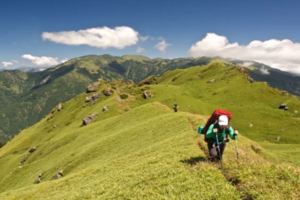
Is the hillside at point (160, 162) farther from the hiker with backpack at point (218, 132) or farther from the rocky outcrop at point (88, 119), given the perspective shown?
the rocky outcrop at point (88, 119)

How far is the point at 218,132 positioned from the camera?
25.8 meters

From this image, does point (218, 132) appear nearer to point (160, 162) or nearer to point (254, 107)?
point (160, 162)

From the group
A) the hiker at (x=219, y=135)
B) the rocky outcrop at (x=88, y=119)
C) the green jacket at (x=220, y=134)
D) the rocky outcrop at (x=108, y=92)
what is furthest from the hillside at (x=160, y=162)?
the rocky outcrop at (x=108, y=92)

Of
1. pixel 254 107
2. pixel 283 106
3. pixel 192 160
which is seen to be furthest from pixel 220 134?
pixel 283 106

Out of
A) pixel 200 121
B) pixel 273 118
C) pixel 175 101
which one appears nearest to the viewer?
pixel 200 121

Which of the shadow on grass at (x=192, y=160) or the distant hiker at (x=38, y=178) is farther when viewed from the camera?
the distant hiker at (x=38, y=178)

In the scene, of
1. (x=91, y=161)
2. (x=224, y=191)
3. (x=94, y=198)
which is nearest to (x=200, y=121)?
(x=91, y=161)

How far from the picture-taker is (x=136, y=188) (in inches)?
988

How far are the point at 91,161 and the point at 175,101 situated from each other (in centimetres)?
10778

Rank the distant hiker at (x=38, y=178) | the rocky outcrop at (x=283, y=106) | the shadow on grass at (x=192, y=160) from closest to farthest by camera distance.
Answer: the shadow on grass at (x=192, y=160)
the distant hiker at (x=38, y=178)
the rocky outcrop at (x=283, y=106)

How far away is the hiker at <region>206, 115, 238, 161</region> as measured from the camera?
83.3 ft

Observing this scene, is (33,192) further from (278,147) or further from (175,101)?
(175,101)

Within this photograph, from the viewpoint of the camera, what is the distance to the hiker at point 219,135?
25375mm

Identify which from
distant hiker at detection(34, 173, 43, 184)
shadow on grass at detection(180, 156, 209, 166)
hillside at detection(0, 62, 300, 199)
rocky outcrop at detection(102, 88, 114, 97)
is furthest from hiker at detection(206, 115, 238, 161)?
rocky outcrop at detection(102, 88, 114, 97)
